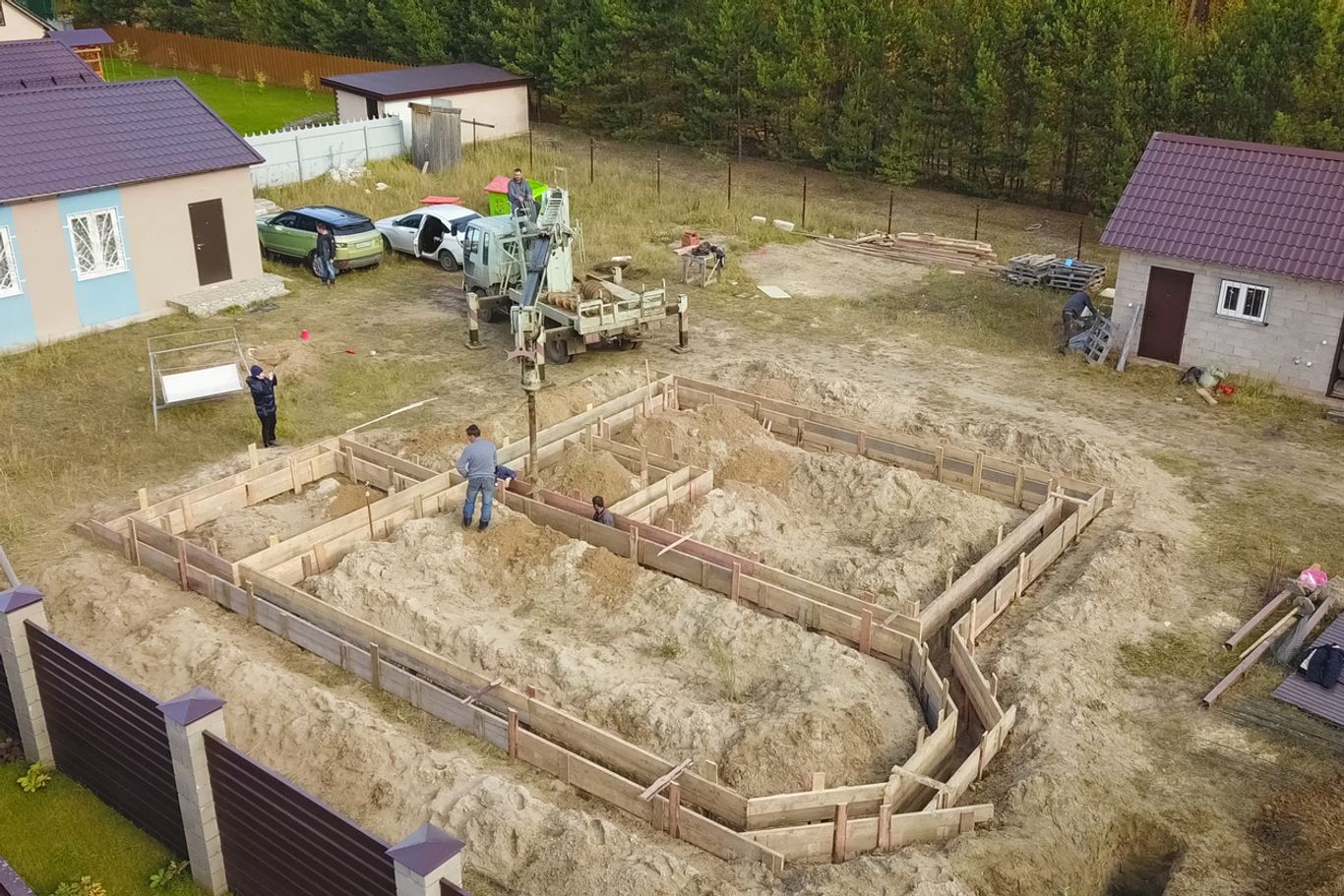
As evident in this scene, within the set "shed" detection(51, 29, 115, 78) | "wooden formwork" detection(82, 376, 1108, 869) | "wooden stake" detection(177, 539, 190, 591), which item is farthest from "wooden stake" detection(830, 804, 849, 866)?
"shed" detection(51, 29, 115, 78)

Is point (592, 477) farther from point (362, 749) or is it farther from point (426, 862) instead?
point (426, 862)

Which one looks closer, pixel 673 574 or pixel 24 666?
pixel 24 666

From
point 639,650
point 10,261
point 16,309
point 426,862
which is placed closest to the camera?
point 426,862

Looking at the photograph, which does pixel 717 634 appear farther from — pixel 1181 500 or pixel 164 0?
pixel 164 0

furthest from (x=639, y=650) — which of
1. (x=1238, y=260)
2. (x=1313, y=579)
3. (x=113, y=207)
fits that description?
(x=113, y=207)

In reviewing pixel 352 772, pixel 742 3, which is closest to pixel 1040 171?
pixel 742 3

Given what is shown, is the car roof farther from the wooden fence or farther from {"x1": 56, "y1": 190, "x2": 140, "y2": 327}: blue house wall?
the wooden fence
